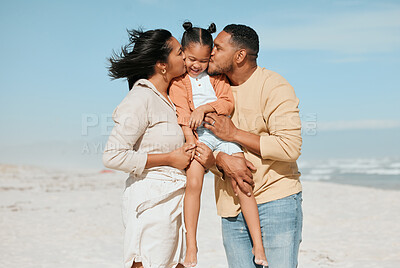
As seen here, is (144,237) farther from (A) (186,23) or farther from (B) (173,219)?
(A) (186,23)

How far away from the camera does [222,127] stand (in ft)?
9.12

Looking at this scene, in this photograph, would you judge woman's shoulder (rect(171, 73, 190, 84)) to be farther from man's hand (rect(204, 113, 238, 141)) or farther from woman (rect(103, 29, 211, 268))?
man's hand (rect(204, 113, 238, 141))

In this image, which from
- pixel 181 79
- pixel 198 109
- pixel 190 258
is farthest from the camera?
pixel 181 79

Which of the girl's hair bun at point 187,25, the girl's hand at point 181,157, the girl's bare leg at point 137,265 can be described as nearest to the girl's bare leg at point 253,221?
the girl's hand at point 181,157

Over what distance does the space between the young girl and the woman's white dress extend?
0.08 m

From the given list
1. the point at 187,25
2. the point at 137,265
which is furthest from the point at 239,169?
the point at 187,25

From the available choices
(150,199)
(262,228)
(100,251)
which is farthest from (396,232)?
(150,199)

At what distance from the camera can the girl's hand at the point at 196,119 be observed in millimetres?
2818

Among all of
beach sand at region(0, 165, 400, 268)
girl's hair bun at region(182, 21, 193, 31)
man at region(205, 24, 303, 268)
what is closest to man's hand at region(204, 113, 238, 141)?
man at region(205, 24, 303, 268)

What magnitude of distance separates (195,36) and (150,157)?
0.94 metres

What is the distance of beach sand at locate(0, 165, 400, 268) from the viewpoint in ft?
22.2

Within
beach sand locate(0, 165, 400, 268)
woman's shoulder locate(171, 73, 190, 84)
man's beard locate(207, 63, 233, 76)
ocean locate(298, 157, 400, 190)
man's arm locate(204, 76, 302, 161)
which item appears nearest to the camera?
man's arm locate(204, 76, 302, 161)

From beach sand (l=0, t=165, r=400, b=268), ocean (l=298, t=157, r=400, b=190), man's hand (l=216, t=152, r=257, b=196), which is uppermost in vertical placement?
man's hand (l=216, t=152, r=257, b=196)

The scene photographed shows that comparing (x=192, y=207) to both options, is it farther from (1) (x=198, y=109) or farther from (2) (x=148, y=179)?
(1) (x=198, y=109)
